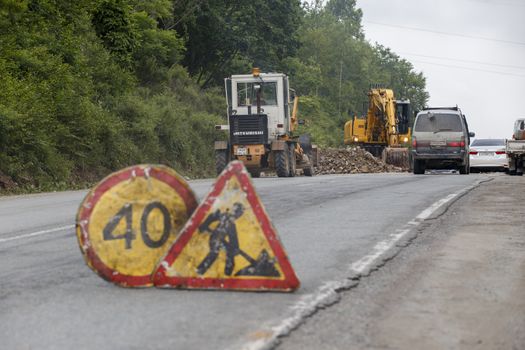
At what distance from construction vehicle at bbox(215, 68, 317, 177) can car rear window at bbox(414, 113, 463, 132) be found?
15.4 feet

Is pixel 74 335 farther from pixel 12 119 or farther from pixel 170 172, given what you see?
pixel 12 119

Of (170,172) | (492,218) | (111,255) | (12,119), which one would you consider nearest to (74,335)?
(111,255)

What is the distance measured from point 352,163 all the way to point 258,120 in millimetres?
19173

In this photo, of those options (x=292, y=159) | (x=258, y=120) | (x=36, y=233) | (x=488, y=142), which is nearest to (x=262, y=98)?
(x=258, y=120)

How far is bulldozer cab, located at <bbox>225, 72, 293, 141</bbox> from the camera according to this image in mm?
31234

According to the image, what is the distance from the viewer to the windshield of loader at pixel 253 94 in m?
31.4

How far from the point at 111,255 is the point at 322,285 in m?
1.60

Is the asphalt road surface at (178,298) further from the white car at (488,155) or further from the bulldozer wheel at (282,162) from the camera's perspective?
the white car at (488,155)

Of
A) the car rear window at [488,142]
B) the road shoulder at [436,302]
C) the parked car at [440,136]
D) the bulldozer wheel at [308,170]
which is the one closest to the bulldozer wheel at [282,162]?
the bulldozer wheel at [308,170]

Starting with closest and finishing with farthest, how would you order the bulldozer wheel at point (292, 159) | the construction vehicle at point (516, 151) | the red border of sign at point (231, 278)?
the red border of sign at point (231, 278) < the construction vehicle at point (516, 151) < the bulldozer wheel at point (292, 159)

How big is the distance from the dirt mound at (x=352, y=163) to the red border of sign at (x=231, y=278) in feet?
134

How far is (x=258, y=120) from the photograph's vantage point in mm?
31156

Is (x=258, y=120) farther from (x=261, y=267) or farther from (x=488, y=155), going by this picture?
(x=261, y=267)

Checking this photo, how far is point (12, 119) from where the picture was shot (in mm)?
23312
